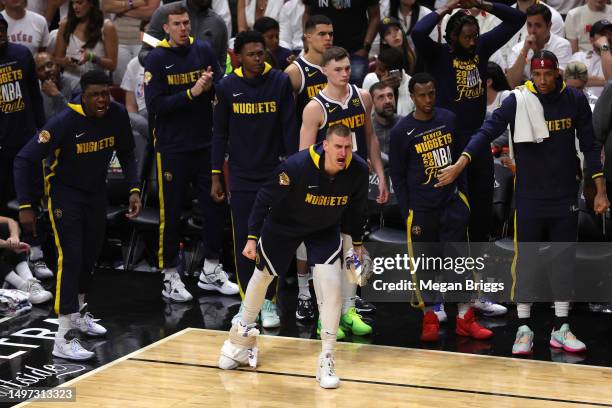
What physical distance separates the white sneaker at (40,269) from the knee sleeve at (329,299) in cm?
384

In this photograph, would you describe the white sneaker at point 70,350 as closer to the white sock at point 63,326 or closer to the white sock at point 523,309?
the white sock at point 63,326

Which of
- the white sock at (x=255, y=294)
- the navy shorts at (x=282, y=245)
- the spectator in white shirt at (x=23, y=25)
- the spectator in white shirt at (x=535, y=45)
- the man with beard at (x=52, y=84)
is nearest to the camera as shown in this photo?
the navy shorts at (x=282, y=245)

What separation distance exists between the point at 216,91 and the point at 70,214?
4.90 ft

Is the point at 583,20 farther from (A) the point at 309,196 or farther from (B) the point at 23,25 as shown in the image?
(B) the point at 23,25

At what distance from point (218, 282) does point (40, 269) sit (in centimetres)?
177

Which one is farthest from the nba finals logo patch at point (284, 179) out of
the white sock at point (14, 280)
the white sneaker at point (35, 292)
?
the white sock at point (14, 280)

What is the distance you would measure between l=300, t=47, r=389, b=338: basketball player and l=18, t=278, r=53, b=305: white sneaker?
263 centimetres

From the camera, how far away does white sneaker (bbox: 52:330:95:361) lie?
766 cm

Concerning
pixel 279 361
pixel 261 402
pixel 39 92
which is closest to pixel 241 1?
pixel 39 92

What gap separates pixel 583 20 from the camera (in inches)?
416

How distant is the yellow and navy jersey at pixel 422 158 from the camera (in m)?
7.86

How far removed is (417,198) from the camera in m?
7.98

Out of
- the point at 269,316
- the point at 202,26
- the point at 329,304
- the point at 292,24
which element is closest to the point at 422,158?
the point at 329,304

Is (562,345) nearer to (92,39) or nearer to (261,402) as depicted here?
(261,402)
